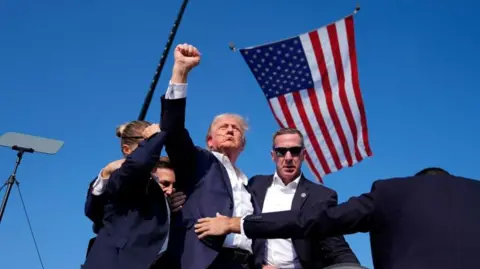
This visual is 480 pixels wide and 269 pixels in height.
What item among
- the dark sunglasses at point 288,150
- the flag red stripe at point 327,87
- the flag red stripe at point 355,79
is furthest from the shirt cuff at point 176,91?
the flag red stripe at point 355,79

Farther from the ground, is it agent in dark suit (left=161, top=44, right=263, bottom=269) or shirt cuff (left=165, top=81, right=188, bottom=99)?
shirt cuff (left=165, top=81, right=188, bottom=99)

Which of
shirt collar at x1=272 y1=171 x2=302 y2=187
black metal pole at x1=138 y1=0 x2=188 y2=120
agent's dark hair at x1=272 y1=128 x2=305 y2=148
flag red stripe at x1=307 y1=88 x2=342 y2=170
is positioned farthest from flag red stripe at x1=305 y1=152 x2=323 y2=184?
shirt collar at x1=272 y1=171 x2=302 y2=187

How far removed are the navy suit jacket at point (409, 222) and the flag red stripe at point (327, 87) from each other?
5261 mm

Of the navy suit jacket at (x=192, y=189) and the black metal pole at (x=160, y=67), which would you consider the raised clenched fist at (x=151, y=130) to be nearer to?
the navy suit jacket at (x=192, y=189)

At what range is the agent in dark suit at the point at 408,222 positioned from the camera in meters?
2.69

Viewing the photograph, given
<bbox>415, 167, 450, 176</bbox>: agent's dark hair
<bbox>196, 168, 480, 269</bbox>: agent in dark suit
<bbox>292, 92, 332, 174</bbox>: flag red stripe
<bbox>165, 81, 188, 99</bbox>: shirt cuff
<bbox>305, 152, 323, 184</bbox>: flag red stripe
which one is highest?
<bbox>292, 92, 332, 174</bbox>: flag red stripe

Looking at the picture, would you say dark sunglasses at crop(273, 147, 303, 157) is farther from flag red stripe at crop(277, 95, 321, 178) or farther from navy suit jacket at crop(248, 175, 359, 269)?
flag red stripe at crop(277, 95, 321, 178)

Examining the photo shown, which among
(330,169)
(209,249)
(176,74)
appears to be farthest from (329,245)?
(330,169)

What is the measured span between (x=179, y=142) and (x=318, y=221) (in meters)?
1.09

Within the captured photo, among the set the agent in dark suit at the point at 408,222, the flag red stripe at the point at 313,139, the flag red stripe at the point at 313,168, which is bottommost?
the agent in dark suit at the point at 408,222

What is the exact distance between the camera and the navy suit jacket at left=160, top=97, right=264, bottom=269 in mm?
3430

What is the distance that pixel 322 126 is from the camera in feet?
27.1

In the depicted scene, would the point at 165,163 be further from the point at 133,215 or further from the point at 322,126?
the point at 322,126

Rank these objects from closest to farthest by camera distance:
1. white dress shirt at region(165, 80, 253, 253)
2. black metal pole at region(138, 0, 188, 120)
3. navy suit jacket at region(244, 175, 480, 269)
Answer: navy suit jacket at region(244, 175, 480, 269) < white dress shirt at region(165, 80, 253, 253) < black metal pole at region(138, 0, 188, 120)
